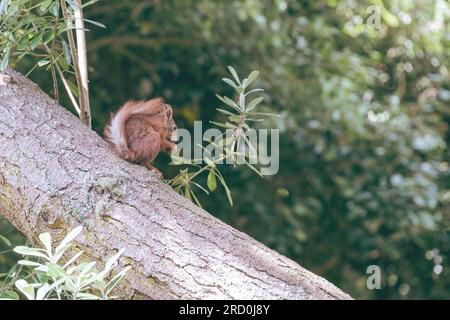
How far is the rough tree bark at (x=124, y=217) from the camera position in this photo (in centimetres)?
171

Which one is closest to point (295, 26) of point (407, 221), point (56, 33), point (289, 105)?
point (289, 105)

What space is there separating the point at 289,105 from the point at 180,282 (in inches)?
126

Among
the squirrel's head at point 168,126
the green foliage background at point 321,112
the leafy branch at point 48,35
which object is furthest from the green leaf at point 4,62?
the green foliage background at point 321,112

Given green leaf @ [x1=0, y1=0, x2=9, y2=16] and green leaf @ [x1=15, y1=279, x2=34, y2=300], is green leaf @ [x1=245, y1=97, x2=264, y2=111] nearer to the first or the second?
green leaf @ [x1=0, y1=0, x2=9, y2=16]

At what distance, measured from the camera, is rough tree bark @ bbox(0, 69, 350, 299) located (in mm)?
1715

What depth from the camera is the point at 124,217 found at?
1.83 m

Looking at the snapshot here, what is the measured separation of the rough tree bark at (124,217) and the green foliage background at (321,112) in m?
2.52

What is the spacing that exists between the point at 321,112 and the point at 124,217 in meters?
3.22

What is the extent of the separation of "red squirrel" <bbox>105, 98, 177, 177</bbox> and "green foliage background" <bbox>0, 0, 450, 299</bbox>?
164 cm

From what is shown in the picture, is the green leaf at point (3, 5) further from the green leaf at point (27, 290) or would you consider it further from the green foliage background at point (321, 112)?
the green foliage background at point (321, 112)

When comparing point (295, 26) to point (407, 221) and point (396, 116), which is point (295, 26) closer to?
point (396, 116)

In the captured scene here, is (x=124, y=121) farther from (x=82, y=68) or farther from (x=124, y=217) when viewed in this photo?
(x=124, y=217)

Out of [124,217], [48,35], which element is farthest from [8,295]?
[48,35]

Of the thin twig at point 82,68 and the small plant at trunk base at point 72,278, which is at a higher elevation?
the thin twig at point 82,68
